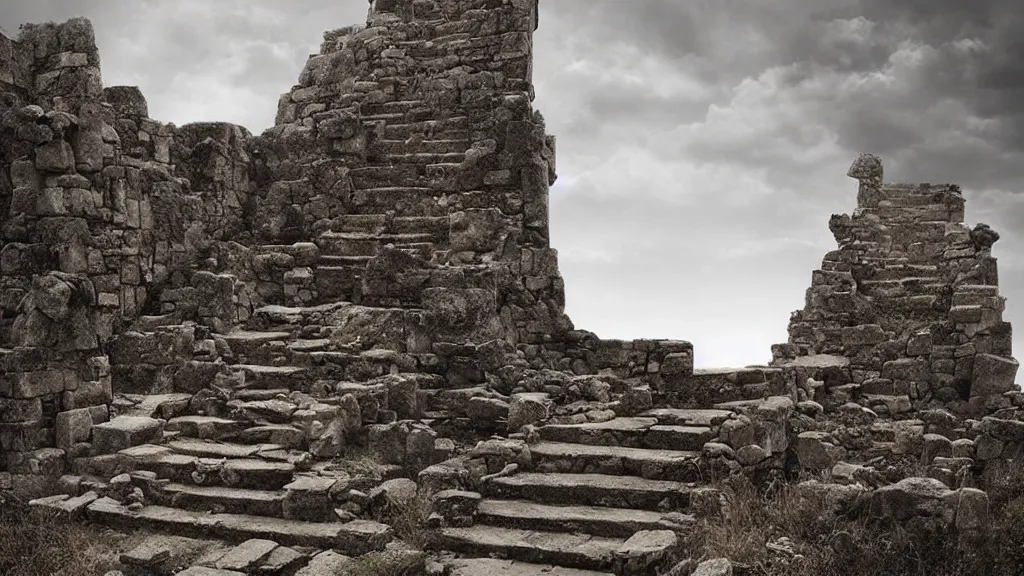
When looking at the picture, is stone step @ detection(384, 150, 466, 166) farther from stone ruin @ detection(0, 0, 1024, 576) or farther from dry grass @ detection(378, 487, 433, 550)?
dry grass @ detection(378, 487, 433, 550)

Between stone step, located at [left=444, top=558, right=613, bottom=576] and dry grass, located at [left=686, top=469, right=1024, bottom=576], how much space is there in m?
1.12

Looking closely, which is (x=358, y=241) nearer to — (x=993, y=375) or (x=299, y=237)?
(x=299, y=237)

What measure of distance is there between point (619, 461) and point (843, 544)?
2.86m

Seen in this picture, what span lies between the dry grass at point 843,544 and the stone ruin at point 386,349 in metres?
0.26

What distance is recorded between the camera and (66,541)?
928cm

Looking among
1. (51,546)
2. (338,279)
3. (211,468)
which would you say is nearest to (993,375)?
(338,279)

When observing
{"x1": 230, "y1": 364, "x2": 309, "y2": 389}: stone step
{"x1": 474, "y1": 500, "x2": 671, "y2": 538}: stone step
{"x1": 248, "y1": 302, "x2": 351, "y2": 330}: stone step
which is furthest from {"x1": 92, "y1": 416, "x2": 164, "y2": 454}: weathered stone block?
{"x1": 474, "y1": 500, "x2": 671, "y2": 538}: stone step

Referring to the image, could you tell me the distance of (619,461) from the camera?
996cm

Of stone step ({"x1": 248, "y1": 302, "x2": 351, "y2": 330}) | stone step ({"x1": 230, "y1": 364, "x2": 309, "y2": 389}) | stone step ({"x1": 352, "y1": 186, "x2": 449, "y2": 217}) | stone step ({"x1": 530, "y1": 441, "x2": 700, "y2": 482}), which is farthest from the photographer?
stone step ({"x1": 352, "y1": 186, "x2": 449, "y2": 217})

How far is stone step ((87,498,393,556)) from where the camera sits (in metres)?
8.90

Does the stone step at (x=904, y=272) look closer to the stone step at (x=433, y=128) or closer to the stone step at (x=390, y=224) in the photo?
the stone step at (x=433, y=128)

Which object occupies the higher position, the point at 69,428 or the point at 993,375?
the point at 993,375

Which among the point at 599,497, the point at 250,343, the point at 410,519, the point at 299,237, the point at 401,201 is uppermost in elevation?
the point at 401,201

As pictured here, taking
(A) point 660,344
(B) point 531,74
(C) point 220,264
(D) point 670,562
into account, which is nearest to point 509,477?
(D) point 670,562
